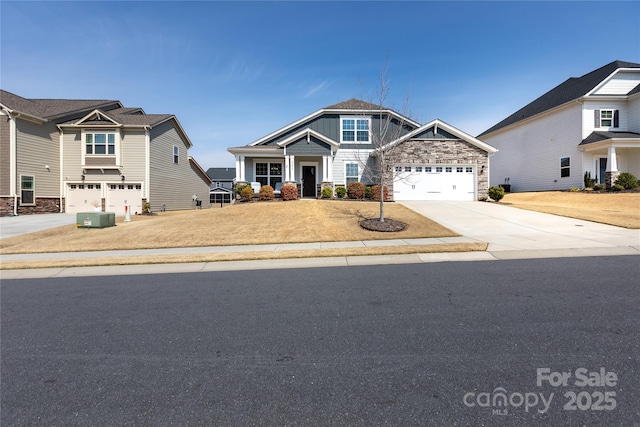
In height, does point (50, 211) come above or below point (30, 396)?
above

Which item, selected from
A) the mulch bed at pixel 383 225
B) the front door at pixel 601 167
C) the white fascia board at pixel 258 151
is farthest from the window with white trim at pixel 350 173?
the front door at pixel 601 167

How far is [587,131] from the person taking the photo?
23.4 meters

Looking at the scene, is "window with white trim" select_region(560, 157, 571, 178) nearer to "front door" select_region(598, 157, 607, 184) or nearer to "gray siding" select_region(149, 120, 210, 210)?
"front door" select_region(598, 157, 607, 184)

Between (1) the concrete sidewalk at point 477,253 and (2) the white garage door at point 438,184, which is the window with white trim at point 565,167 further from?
(1) the concrete sidewalk at point 477,253

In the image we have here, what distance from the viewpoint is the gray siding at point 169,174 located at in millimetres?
23844

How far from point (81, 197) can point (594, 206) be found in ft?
112

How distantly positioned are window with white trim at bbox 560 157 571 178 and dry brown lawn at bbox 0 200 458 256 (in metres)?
17.6

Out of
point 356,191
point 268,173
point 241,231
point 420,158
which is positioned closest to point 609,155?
point 420,158

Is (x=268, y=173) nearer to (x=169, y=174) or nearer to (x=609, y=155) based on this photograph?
(x=169, y=174)

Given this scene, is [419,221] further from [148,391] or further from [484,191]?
→ [148,391]

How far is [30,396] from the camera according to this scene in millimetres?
2664

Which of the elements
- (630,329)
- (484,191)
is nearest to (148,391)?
(630,329)

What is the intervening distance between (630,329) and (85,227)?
18559mm

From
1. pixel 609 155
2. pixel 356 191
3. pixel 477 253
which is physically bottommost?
pixel 477 253
